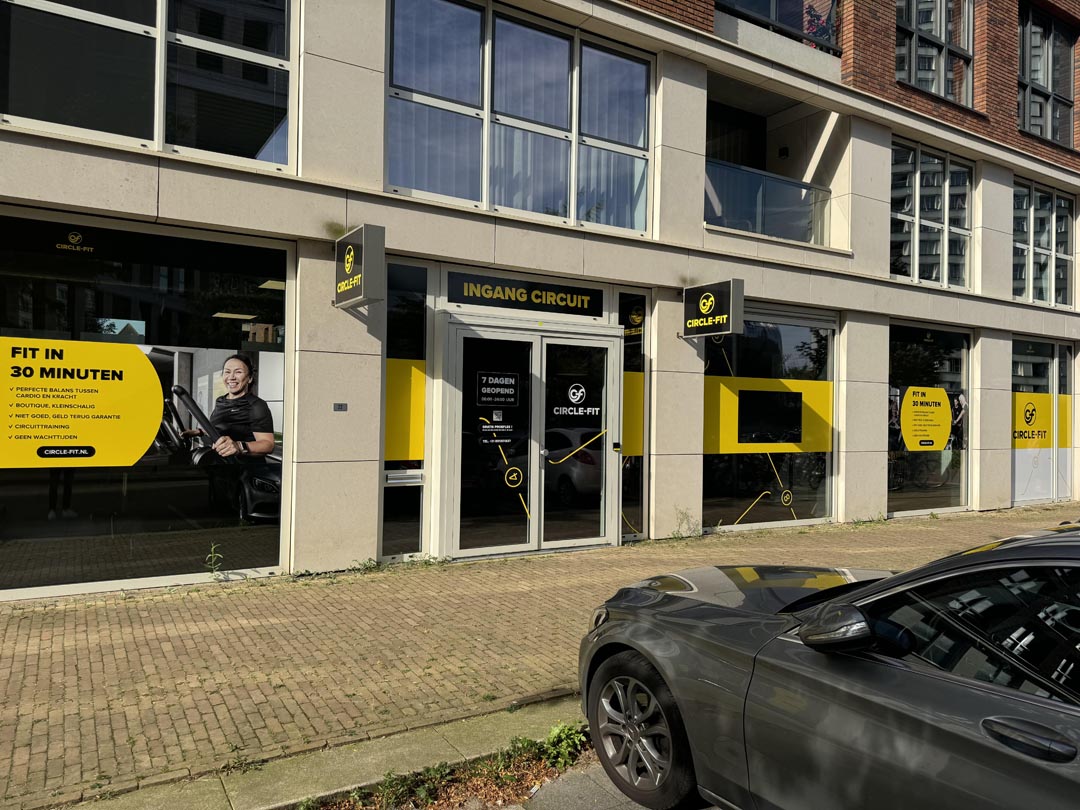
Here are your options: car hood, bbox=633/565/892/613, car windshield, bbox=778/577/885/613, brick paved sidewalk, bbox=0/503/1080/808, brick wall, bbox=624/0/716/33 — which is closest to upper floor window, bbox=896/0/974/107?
brick wall, bbox=624/0/716/33

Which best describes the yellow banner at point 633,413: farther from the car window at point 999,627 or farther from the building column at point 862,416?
the car window at point 999,627

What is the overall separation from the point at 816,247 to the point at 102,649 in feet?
33.8

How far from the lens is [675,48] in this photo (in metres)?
9.88

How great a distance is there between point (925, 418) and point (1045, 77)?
844 centimetres

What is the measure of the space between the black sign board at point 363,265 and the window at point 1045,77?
1405 cm

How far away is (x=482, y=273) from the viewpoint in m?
8.69

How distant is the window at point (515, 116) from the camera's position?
8.35 meters

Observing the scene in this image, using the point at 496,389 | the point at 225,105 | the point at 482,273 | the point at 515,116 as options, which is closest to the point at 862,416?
the point at 496,389

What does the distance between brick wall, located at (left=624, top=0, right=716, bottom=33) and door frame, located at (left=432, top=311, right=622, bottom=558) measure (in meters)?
4.10

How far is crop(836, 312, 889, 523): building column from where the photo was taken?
11766 millimetres

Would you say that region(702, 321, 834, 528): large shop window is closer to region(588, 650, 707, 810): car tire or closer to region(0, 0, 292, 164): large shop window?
region(0, 0, 292, 164): large shop window

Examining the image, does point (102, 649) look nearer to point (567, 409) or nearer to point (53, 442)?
point (53, 442)

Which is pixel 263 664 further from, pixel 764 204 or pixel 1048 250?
pixel 1048 250

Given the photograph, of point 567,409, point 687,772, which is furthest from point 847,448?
point 687,772
